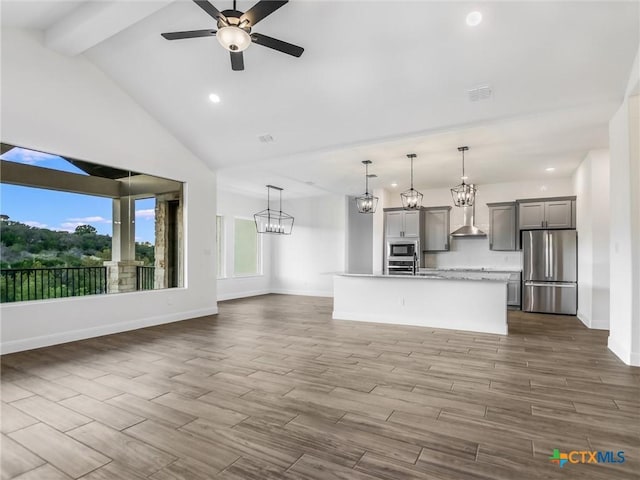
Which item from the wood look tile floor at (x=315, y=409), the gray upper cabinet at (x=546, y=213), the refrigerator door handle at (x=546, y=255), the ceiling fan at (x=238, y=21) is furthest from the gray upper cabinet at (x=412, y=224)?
the ceiling fan at (x=238, y=21)

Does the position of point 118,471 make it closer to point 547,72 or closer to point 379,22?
point 379,22

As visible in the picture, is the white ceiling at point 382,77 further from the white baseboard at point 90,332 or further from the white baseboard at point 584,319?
the white baseboard at point 90,332

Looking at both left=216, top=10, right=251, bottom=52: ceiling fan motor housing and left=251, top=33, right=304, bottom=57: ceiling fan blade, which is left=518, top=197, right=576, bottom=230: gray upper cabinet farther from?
left=216, top=10, right=251, bottom=52: ceiling fan motor housing

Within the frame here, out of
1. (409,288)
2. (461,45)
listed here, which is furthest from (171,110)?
(409,288)

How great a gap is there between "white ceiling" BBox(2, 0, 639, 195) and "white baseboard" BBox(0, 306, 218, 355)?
9.97 ft

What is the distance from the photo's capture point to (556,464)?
1981 millimetres

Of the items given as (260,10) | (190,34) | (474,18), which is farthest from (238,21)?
(474,18)

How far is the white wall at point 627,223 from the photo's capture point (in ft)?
12.3

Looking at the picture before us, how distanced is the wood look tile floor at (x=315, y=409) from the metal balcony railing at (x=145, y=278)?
122 centimetres

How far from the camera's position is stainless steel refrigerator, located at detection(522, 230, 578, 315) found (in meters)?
7.01

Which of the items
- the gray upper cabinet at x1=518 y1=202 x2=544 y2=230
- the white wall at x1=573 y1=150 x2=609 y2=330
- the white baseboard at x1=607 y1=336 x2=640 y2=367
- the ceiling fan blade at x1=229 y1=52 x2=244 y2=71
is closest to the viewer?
the ceiling fan blade at x1=229 y1=52 x2=244 y2=71

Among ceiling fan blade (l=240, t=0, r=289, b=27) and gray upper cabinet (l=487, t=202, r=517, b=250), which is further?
gray upper cabinet (l=487, t=202, r=517, b=250)

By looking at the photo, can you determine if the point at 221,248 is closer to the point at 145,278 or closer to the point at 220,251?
the point at 220,251

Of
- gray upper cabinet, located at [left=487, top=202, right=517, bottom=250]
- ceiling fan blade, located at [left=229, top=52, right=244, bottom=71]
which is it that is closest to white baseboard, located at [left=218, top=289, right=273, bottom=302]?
gray upper cabinet, located at [left=487, top=202, right=517, bottom=250]
